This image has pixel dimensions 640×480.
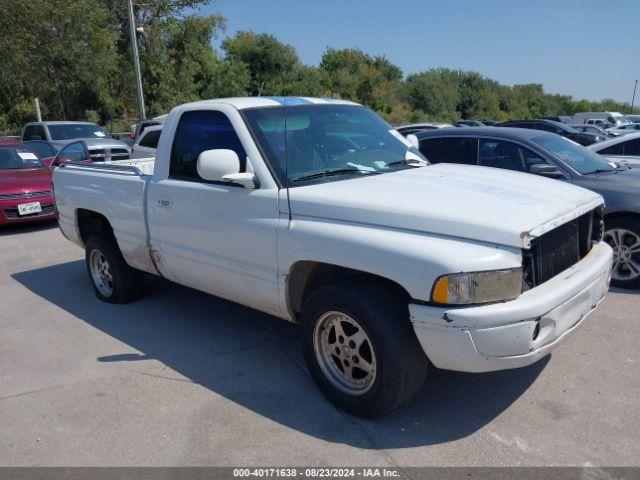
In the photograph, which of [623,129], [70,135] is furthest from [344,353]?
[623,129]

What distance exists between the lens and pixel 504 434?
330 cm

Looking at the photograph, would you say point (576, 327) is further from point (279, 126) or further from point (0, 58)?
point (0, 58)

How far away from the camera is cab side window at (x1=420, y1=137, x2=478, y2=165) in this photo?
6992mm

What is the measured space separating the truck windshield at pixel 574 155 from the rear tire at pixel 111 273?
4.68 meters

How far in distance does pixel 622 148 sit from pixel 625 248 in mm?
3202

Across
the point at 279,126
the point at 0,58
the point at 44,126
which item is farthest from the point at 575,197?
the point at 0,58

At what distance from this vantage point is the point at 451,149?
7.18 meters

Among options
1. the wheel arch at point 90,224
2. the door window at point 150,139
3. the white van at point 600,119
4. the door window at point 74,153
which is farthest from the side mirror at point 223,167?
the white van at point 600,119

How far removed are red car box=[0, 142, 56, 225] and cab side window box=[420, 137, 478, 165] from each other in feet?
19.7

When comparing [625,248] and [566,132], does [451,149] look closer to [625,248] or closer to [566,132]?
[625,248]

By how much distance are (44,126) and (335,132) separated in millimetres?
14305

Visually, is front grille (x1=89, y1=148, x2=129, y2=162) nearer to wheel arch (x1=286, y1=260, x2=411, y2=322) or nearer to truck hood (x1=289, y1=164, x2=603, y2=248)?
wheel arch (x1=286, y1=260, x2=411, y2=322)

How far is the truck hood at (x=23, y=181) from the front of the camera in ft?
32.2

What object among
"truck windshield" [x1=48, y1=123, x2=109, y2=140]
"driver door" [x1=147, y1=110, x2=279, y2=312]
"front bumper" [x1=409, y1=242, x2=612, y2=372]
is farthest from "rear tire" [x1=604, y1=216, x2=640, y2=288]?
"truck windshield" [x1=48, y1=123, x2=109, y2=140]
